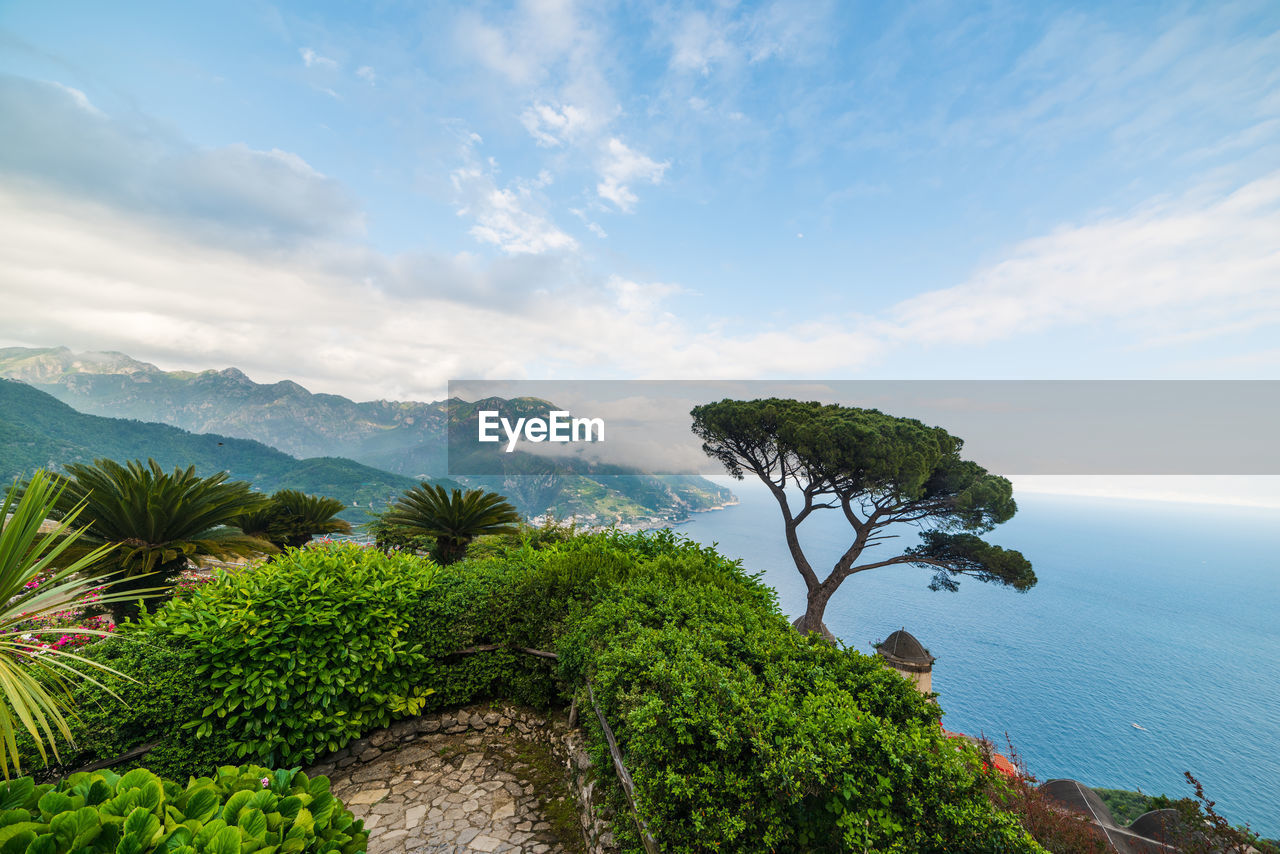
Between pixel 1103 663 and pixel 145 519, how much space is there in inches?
2270

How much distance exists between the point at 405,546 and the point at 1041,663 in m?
46.9

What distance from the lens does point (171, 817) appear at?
1638mm

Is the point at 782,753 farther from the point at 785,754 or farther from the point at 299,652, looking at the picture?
the point at 299,652

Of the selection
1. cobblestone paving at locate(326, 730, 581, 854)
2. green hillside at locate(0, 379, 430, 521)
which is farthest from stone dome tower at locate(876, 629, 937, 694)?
green hillside at locate(0, 379, 430, 521)

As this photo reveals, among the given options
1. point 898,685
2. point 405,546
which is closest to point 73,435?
point 405,546

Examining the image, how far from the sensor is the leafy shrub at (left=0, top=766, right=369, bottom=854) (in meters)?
1.38

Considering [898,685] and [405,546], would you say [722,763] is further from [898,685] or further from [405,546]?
[405,546]

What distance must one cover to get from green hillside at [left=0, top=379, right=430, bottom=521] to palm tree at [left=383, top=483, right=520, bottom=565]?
5053cm

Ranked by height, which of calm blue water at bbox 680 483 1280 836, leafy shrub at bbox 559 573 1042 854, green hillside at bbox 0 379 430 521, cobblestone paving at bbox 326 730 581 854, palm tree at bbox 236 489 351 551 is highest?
leafy shrub at bbox 559 573 1042 854

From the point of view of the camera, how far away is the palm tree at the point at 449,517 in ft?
29.5

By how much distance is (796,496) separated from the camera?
1688 cm

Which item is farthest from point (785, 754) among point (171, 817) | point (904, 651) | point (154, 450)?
point (154, 450)

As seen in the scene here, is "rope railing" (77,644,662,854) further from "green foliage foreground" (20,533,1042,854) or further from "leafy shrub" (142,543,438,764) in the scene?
"leafy shrub" (142,543,438,764)

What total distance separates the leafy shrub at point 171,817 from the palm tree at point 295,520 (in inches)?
416
